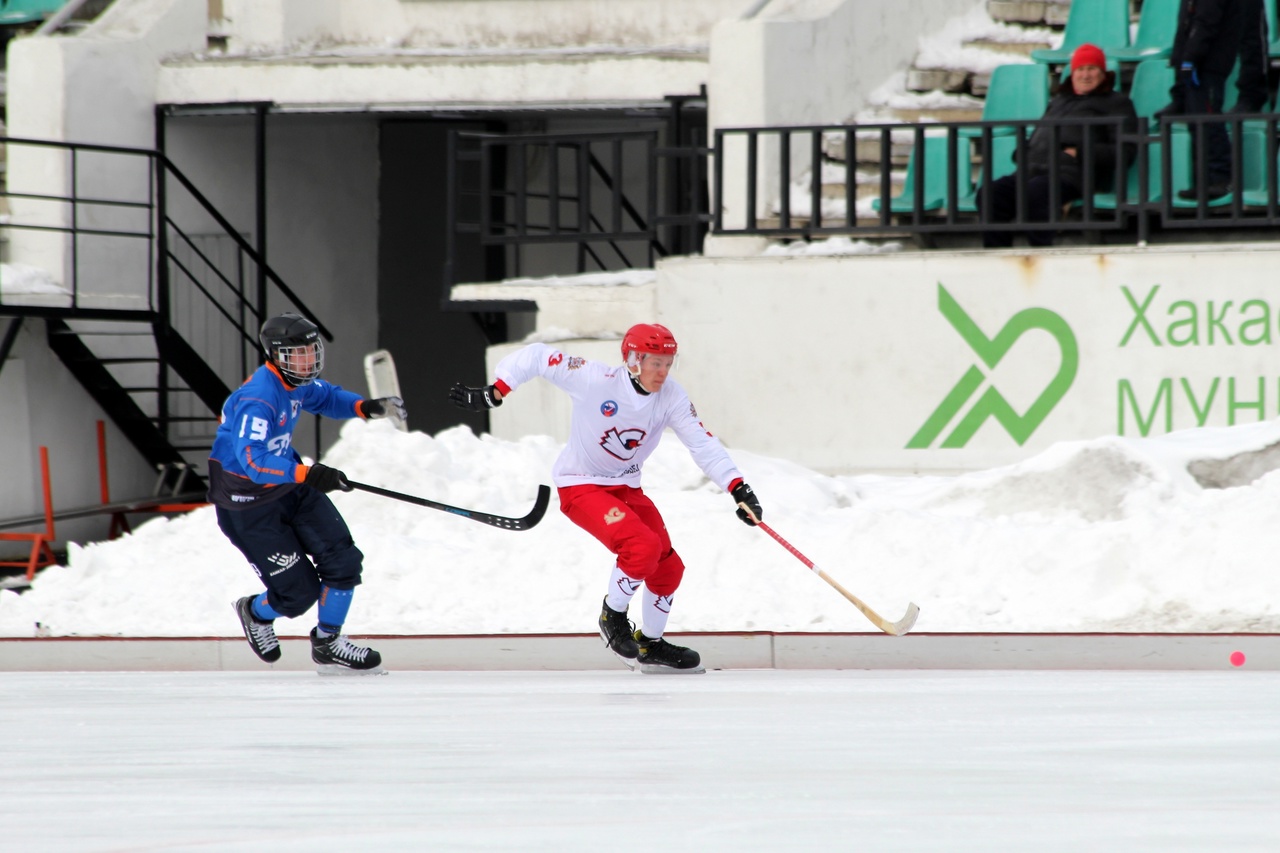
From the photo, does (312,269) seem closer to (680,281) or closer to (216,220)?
(216,220)

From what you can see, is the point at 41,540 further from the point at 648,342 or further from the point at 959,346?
the point at 648,342

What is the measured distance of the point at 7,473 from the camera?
16.1 m

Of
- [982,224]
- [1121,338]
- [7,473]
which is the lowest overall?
[7,473]

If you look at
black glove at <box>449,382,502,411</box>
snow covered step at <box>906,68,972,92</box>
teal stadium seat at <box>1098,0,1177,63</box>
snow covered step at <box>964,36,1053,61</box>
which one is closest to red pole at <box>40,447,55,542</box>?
black glove at <box>449,382,502,411</box>

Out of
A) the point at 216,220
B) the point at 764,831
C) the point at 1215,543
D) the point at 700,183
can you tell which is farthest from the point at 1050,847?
the point at 216,220

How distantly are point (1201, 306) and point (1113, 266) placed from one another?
634 mm

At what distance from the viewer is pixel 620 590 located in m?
8.46

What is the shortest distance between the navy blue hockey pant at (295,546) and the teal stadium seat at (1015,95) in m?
6.85

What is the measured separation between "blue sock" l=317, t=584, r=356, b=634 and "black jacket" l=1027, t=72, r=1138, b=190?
627cm

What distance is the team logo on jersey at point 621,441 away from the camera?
332 inches

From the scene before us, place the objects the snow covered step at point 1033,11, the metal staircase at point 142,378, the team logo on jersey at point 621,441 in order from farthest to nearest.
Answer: the metal staircase at point 142,378
the snow covered step at point 1033,11
the team logo on jersey at point 621,441

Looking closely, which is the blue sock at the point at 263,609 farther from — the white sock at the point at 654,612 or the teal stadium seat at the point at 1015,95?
the teal stadium seat at the point at 1015,95

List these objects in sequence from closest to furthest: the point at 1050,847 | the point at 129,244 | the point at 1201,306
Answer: the point at 1050,847, the point at 1201,306, the point at 129,244

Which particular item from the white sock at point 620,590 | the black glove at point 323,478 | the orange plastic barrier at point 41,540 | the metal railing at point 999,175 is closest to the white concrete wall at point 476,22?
the metal railing at point 999,175
